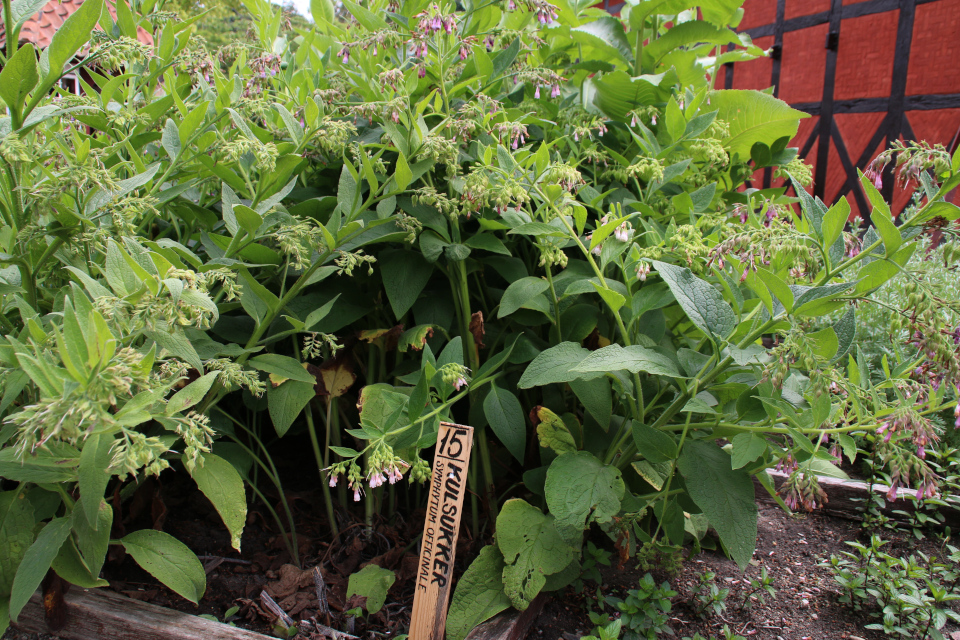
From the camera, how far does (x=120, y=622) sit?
1.33 meters

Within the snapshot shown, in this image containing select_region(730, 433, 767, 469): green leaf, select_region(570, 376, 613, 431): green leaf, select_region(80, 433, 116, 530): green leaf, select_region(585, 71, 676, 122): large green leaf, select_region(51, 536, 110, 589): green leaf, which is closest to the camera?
select_region(80, 433, 116, 530): green leaf

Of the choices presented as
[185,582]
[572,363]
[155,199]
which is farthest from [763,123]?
[185,582]

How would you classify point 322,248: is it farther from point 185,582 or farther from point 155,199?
point 185,582

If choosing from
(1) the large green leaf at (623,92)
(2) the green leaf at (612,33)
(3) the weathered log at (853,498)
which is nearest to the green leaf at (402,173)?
(1) the large green leaf at (623,92)

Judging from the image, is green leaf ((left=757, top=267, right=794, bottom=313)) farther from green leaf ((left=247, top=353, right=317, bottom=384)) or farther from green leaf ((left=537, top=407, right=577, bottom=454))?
green leaf ((left=247, top=353, right=317, bottom=384))

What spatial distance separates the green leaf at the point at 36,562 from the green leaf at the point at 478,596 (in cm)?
79

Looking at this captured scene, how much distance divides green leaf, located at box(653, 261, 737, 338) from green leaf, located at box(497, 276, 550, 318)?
1.04ft

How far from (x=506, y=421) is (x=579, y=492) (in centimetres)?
27

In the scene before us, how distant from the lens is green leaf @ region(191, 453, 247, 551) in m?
1.24

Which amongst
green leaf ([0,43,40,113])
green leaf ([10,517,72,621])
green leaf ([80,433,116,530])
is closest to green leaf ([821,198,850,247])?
green leaf ([80,433,116,530])

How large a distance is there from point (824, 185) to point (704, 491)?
570 centimetres

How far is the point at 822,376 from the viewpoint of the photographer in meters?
0.96

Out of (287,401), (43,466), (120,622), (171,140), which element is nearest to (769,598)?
(287,401)

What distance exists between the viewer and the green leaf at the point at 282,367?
4.33ft
